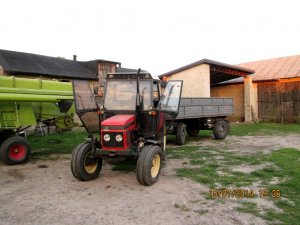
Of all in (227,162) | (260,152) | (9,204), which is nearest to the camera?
(9,204)

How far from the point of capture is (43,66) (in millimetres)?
19594

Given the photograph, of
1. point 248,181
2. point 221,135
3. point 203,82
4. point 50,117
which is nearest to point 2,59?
point 50,117

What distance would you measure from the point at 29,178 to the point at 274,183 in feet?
17.7

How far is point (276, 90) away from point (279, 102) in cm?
90

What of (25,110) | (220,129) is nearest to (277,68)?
(220,129)

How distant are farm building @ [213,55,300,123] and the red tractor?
1618 cm

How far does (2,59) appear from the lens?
1764cm

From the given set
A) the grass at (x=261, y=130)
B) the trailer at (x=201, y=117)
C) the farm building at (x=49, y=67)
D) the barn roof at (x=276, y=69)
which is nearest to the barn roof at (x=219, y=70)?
the barn roof at (x=276, y=69)

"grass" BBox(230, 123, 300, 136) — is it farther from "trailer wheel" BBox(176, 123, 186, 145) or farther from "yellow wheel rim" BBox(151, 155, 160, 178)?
"yellow wheel rim" BBox(151, 155, 160, 178)

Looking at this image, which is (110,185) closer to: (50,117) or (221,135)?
(50,117)

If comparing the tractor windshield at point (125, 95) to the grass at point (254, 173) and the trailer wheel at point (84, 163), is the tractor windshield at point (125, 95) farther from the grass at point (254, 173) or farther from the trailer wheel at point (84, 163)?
the grass at point (254, 173)

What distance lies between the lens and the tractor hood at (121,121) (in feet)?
20.0

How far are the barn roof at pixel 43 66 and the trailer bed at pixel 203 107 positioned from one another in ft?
33.5

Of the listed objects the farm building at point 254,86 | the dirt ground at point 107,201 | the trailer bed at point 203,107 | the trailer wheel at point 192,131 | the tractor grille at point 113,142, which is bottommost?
the dirt ground at point 107,201
